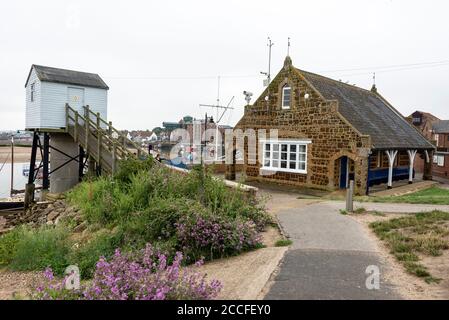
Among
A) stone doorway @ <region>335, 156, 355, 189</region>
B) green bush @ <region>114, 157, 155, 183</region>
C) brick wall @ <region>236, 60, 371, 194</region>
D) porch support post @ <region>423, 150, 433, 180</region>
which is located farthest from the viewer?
porch support post @ <region>423, 150, 433, 180</region>

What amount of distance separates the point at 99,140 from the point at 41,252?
26.5ft

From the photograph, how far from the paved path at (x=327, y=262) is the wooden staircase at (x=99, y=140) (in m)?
7.46

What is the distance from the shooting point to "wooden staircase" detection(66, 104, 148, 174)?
47.8 feet

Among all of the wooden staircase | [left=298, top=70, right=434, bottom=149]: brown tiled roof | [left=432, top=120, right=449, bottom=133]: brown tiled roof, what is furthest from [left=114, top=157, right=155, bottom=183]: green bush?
[left=432, top=120, right=449, bottom=133]: brown tiled roof

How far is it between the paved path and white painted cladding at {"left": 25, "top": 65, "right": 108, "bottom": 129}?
13156 mm

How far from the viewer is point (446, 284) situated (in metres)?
5.26

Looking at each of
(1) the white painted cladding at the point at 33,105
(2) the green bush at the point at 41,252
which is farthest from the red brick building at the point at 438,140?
(2) the green bush at the point at 41,252

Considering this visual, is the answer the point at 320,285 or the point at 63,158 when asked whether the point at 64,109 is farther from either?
the point at 320,285

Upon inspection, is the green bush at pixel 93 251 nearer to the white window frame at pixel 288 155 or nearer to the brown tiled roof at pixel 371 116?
the white window frame at pixel 288 155

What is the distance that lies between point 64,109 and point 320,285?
1657cm

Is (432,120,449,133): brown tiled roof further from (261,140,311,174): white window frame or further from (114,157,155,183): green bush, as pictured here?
(114,157,155,183): green bush

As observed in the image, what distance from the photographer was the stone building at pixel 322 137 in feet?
55.3

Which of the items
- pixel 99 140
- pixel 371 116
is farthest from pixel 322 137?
pixel 99 140
